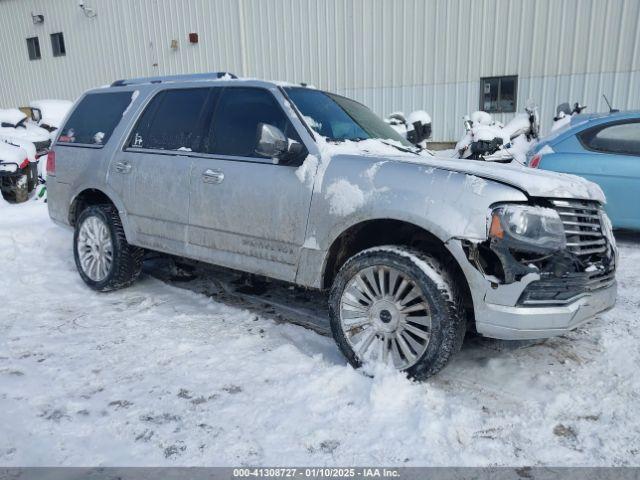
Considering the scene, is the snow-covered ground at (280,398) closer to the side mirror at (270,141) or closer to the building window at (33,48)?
the side mirror at (270,141)

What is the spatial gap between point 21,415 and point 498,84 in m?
10.4

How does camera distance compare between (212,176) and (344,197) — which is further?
(212,176)

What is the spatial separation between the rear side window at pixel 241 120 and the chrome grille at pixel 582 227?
1.84 meters

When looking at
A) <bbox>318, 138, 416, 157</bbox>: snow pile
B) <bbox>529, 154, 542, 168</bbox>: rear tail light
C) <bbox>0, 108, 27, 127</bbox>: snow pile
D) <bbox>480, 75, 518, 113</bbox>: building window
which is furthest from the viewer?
<bbox>480, 75, 518, 113</bbox>: building window

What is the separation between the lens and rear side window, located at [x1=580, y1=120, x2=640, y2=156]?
17.9 ft

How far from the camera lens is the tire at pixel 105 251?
444 centimetres

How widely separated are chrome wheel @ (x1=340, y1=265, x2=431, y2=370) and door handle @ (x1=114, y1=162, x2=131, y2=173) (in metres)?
2.40

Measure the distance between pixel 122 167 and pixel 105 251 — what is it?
828 mm

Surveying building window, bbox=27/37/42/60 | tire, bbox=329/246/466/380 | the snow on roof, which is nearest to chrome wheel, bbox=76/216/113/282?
tire, bbox=329/246/466/380

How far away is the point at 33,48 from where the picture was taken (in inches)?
693

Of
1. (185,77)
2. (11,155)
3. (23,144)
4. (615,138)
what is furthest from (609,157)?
(23,144)

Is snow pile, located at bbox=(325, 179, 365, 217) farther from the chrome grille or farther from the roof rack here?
the roof rack

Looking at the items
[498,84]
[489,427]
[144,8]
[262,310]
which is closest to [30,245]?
[262,310]

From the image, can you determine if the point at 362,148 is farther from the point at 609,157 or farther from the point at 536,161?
the point at 609,157
